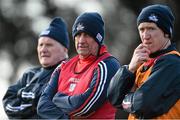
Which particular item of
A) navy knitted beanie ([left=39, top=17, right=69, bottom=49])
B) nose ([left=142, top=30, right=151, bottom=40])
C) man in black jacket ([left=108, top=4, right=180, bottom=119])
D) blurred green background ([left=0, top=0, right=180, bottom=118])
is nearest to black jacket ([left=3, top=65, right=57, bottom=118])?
navy knitted beanie ([left=39, top=17, right=69, bottom=49])

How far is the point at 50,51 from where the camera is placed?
935cm

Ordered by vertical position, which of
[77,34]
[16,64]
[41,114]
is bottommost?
[16,64]

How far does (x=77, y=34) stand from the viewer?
854 cm

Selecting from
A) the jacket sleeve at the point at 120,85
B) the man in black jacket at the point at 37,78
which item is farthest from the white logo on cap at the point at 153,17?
the man in black jacket at the point at 37,78

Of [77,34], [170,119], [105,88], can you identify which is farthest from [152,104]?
[77,34]

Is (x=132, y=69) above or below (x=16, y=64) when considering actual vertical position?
above

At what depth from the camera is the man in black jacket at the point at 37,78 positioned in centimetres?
916

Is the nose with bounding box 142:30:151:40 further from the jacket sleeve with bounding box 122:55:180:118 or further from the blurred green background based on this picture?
the blurred green background

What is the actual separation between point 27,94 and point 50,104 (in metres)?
0.87

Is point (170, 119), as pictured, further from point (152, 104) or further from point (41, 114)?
point (41, 114)

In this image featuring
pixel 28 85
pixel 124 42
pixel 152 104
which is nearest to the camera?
pixel 152 104

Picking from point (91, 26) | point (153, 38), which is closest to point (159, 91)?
point (153, 38)

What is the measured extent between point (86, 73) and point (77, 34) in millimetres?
479

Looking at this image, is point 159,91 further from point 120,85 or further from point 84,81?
point 84,81
